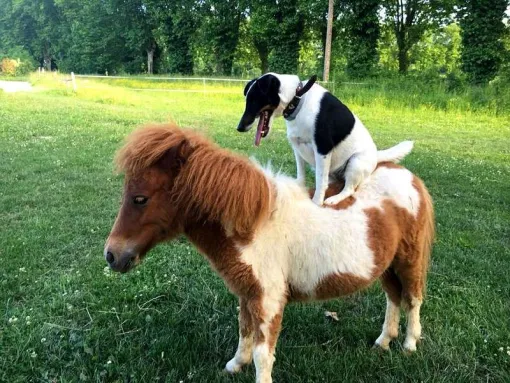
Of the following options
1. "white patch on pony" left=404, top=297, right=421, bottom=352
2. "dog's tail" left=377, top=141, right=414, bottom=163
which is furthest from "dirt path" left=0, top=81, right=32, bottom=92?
"white patch on pony" left=404, top=297, right=421, bottom=352

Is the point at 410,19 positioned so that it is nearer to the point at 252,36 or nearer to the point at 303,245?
the point at 252,36

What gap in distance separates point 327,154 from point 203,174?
112 centimetres

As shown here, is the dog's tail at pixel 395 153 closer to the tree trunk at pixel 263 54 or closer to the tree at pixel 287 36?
the tree at pixel 287 36

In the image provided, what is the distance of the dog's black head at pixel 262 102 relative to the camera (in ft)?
10.3

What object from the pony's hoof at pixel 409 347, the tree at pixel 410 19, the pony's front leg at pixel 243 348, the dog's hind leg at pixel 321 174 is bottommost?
the pony's hoof at pixel 409 347

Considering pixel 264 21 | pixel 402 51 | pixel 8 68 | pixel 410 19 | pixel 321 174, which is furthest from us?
pixel 8 68

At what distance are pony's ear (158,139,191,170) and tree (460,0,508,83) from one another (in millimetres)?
26855

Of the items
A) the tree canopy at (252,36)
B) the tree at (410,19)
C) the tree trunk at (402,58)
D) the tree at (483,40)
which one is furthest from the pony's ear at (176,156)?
the tree trunk at (402,58)

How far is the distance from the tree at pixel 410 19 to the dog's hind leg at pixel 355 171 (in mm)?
34146

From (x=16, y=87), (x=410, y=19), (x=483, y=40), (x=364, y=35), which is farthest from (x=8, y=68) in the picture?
(x=483, y=40)

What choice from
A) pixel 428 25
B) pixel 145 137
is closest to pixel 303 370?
pixel 145 137

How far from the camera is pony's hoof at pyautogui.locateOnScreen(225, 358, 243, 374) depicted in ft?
9.96

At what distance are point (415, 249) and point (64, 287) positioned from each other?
3158 mm

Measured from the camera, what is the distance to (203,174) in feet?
7.54
